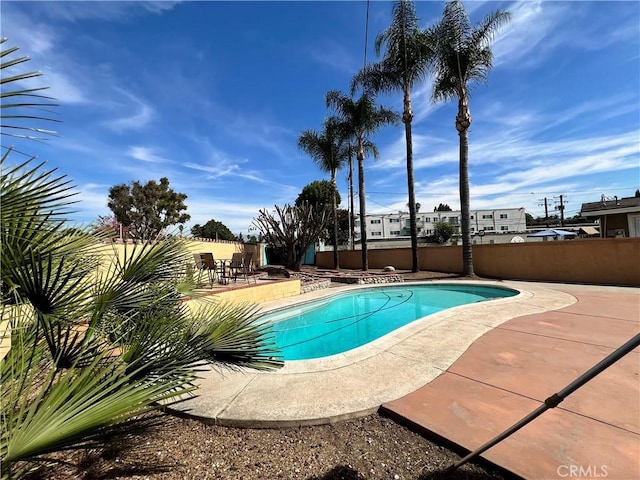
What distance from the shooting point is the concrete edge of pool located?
8.83 ft

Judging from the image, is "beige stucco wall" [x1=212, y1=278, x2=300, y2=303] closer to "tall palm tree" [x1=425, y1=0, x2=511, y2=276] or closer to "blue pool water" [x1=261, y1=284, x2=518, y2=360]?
"blue pool water" [x1=261, y1=284, x2=518, y2=360]

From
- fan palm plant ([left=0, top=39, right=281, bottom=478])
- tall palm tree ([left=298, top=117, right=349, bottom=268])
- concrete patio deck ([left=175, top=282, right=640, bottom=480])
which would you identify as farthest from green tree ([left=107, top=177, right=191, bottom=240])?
fan palm plant ([left=0, top=39, right=281, bottom=478])

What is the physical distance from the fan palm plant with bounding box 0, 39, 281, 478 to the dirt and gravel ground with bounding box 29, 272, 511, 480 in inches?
20.6

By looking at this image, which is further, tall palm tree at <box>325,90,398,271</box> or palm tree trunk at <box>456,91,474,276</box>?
tall palm tree at <box>325,90,398,271</box>

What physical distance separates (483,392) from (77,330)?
341 centimetres

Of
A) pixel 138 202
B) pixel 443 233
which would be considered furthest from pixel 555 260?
pixel 138 202

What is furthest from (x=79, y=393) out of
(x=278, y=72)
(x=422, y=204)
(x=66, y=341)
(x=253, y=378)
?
(x=422, y=204)

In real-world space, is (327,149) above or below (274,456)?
above

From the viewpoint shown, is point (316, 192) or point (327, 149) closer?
point (327, 149)

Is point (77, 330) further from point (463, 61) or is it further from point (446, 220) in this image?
point (446, 220)

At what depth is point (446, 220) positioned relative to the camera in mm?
51500

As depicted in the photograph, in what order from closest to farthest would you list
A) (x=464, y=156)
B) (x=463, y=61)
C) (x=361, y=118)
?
(x=463, y=61) < (x=464, y=156) < (x=361, y=118)

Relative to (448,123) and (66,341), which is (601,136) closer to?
(448,123)

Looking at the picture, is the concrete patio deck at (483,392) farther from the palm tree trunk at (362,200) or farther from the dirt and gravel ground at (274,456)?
the palm tree trunk at (362,200)
